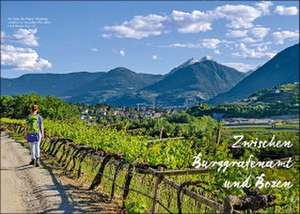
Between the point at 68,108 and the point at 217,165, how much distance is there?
113694 mm

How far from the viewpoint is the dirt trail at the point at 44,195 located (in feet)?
38.3

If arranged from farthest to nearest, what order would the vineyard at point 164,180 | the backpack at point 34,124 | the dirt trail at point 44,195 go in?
the backpack at point 34,124, the dirt trail at point 44,195, the vineyard at point 164,180

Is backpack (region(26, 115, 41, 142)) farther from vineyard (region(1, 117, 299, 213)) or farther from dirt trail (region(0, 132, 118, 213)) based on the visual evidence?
vineyard (region(1, 117, 299, 213))

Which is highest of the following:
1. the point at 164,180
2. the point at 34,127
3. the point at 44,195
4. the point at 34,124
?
the point at 34,124

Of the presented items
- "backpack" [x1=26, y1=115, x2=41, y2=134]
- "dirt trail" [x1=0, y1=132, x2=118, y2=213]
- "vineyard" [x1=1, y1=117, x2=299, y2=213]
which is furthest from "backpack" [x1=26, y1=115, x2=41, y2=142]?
"vineyard" [x1=1, y1=117, x2=299, y2=213]

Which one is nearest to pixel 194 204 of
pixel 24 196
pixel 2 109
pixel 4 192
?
pixel 24 196

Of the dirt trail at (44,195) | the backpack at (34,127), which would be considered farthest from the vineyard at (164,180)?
the backpack at (34,127)

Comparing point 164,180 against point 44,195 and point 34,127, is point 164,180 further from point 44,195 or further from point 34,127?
point 34,127

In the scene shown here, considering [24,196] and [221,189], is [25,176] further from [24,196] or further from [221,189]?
[221,189]

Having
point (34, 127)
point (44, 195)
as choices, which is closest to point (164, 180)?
point (44, 195)

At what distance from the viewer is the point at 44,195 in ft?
43.7

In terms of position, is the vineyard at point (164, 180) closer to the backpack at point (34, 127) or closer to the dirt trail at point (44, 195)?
the dirt trail at point (44, 195)

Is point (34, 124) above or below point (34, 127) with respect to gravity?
above

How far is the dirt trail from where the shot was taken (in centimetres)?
1167
